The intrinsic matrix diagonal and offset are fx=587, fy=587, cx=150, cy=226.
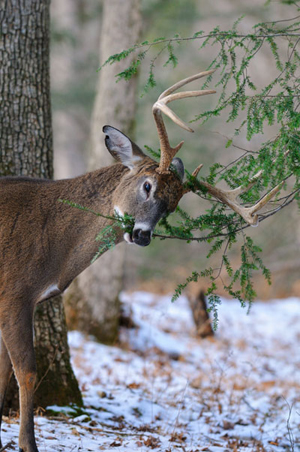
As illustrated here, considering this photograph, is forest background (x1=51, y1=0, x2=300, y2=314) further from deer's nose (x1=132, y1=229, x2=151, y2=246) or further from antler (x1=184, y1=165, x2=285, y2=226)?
deer's nose (x1=132, y1=229, x2=151, y2=246)

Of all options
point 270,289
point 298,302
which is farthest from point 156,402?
point 270,289

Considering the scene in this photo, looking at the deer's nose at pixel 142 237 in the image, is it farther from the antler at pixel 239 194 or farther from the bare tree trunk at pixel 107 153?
the bare tree trunk at pixel 107 153

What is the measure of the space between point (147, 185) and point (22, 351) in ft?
5.64

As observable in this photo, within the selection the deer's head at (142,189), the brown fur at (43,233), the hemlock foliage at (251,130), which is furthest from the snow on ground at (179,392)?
the deer's head at (142,189)

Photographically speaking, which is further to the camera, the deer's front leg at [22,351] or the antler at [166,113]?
the deer's front leg at [22,351]

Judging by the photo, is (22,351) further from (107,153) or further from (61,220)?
(107,153)

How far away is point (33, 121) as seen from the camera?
6.05 metres

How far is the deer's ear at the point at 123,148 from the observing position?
5.28m

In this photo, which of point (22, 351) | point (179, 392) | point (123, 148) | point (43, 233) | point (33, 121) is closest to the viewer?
point (22, 351)

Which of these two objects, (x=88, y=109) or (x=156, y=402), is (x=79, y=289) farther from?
(x=88, y=109)

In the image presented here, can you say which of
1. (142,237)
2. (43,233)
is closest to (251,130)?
(142,237)

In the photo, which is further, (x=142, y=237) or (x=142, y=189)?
(x=142, y=189)

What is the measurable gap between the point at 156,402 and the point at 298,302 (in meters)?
9.15

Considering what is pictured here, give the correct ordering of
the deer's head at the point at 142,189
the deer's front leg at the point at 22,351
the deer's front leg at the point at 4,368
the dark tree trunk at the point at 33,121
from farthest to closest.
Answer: the dark tree trunk at the point at 33,121 < the deer's front leg at the point at 4,368 < the deer's head at the point at 142,189 < the deer's front leg at the point at 22,351
